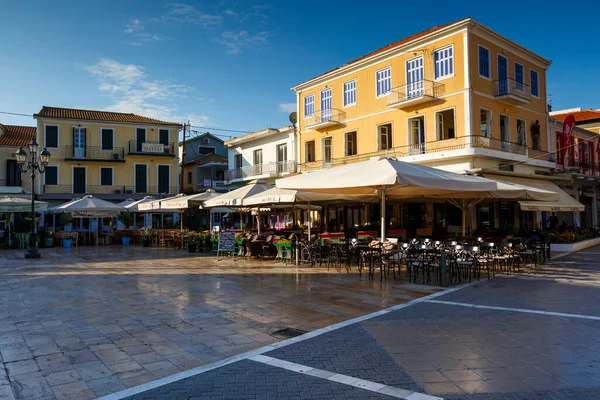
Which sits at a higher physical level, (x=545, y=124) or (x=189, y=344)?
(x=545, y=124)

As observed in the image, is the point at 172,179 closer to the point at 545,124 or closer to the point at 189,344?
the point at 545,124

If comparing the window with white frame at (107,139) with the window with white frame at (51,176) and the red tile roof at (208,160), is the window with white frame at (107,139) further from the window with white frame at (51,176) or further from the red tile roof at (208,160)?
the red tile roof at (208,160)

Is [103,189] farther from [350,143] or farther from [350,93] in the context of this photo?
[350,93]

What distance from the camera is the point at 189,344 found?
17.1ft

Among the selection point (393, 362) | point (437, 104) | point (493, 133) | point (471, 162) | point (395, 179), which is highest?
point (437, 104)

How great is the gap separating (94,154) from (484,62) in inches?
1087

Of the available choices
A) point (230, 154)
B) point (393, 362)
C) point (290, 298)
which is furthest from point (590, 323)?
point (230, 154)

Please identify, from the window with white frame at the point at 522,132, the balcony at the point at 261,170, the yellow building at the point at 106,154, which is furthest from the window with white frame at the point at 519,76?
the yellow building at the point at 106,154

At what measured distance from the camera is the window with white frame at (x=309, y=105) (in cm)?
2745

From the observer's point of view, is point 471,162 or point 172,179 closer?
point 471,162

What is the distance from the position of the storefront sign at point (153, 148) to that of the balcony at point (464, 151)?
18102mm

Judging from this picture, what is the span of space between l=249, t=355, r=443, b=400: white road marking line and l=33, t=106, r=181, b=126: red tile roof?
3311 cm

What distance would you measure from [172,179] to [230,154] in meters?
5.21

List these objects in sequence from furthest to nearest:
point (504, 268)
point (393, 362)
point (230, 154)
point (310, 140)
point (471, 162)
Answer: point (230, 154)
point (310, 140)
point (471, 162)
point (504, 268)
point (393, 362)
